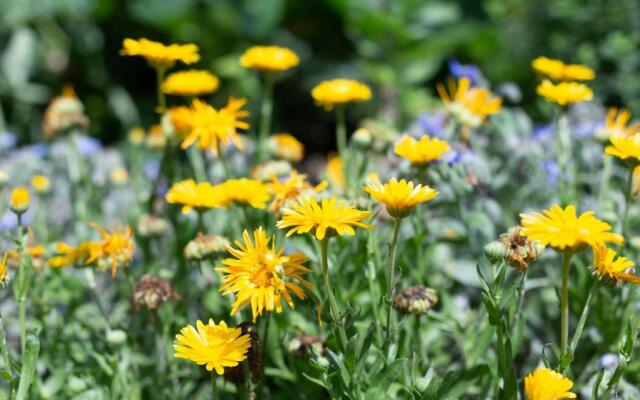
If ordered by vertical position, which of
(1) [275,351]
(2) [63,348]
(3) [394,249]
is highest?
(3) [394,249]

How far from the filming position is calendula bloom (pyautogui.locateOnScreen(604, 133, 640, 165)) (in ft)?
4.25

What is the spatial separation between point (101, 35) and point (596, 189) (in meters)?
2.66

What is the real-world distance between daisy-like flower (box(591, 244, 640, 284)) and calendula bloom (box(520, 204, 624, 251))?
101 mm

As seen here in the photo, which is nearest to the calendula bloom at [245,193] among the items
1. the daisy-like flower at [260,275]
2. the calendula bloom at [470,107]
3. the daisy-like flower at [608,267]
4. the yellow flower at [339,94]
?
the daisy-like flower at [260,275]

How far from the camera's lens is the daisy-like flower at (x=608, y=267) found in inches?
46.6

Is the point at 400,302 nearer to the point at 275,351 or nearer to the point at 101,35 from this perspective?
the point at 275,351

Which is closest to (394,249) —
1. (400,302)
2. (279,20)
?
(400,302)

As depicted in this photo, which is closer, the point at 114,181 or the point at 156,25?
the point at 114,181

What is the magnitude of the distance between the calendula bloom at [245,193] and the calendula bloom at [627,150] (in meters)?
0.58

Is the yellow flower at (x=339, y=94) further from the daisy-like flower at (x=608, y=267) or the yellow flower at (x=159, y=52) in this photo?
the daisy-like flower at (x=608, y=267)

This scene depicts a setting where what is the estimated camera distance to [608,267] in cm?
119

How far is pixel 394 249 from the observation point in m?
1.17

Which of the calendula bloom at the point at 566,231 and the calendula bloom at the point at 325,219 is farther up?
the calendula bloom at the point at 566,231

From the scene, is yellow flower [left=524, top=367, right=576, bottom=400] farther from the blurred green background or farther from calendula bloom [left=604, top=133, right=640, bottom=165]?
the blurred green background
